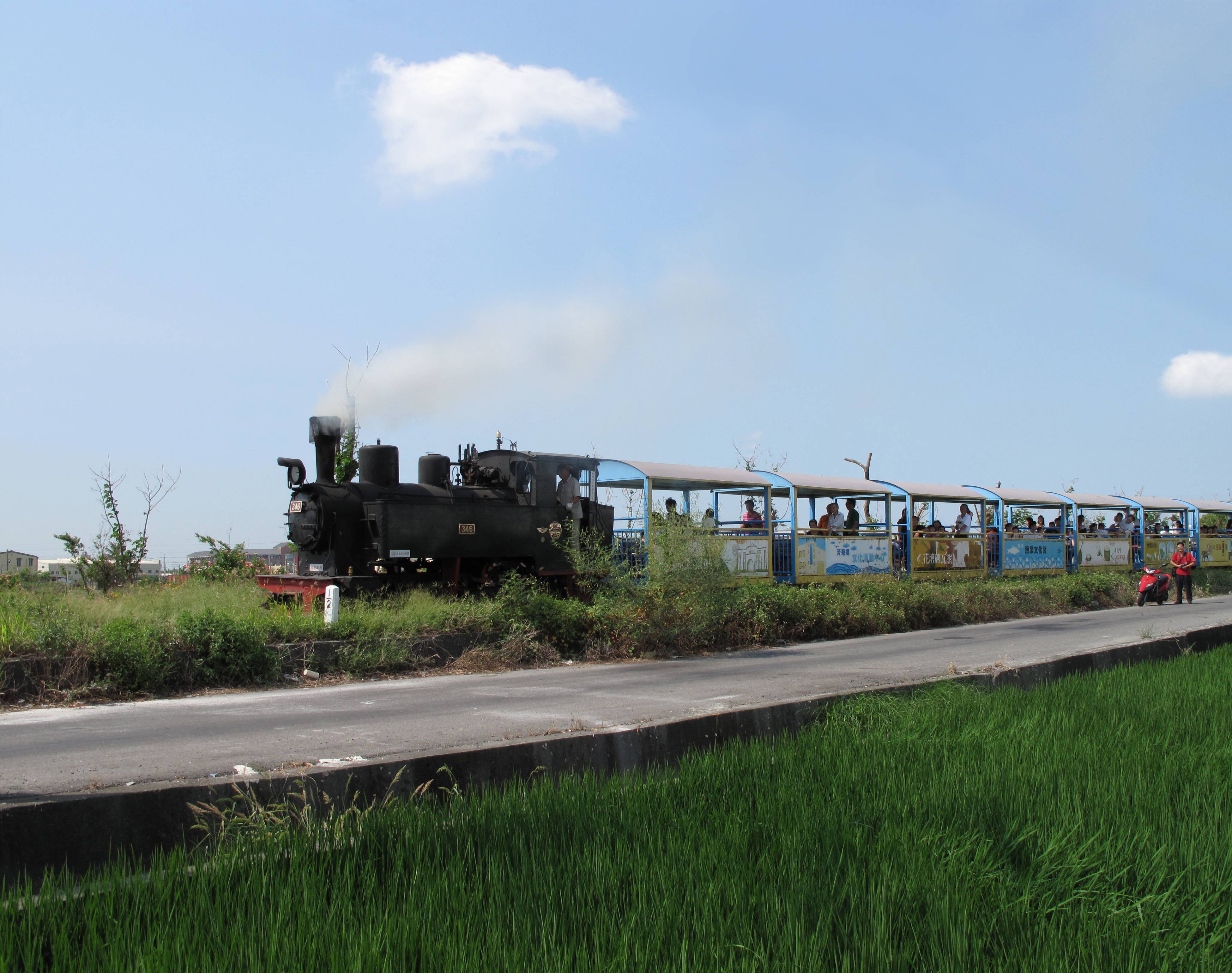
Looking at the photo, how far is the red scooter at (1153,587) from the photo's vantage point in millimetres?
24078

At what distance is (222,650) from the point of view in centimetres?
1023

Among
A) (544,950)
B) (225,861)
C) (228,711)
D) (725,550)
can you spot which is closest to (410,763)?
(225,861)

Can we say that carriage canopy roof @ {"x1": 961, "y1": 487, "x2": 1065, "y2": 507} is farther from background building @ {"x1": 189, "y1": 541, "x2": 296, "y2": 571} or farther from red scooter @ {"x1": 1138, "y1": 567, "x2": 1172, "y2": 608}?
background building @ {"x1": 189, "y1": 541, "x2": 296, "y2": 571}

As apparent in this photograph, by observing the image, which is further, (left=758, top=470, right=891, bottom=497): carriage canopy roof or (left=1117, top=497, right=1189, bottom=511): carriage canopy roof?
(left=1117, top=497, right=1189, bottom=511): carriage canopy roof

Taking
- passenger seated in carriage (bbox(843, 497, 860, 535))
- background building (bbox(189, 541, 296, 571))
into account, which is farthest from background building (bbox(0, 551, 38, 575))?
passenger seated in carriage (bbox(843, 497, 860, 535))

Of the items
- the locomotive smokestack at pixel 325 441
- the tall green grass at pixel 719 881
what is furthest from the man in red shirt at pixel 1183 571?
the tall green grass at pixel 719 881

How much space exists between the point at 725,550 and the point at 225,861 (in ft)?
51.8

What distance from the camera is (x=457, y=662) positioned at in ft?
39.1

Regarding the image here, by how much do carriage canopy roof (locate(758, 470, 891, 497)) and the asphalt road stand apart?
6.30m

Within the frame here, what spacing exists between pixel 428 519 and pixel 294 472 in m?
2.29

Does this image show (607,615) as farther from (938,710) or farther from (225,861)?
(225,861)

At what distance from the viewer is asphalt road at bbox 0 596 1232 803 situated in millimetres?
6215

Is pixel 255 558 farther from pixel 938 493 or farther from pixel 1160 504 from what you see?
pixel 1160 504

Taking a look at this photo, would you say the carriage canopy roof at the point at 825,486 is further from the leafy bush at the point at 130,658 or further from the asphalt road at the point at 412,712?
the leafy bush at the point at 130,658
